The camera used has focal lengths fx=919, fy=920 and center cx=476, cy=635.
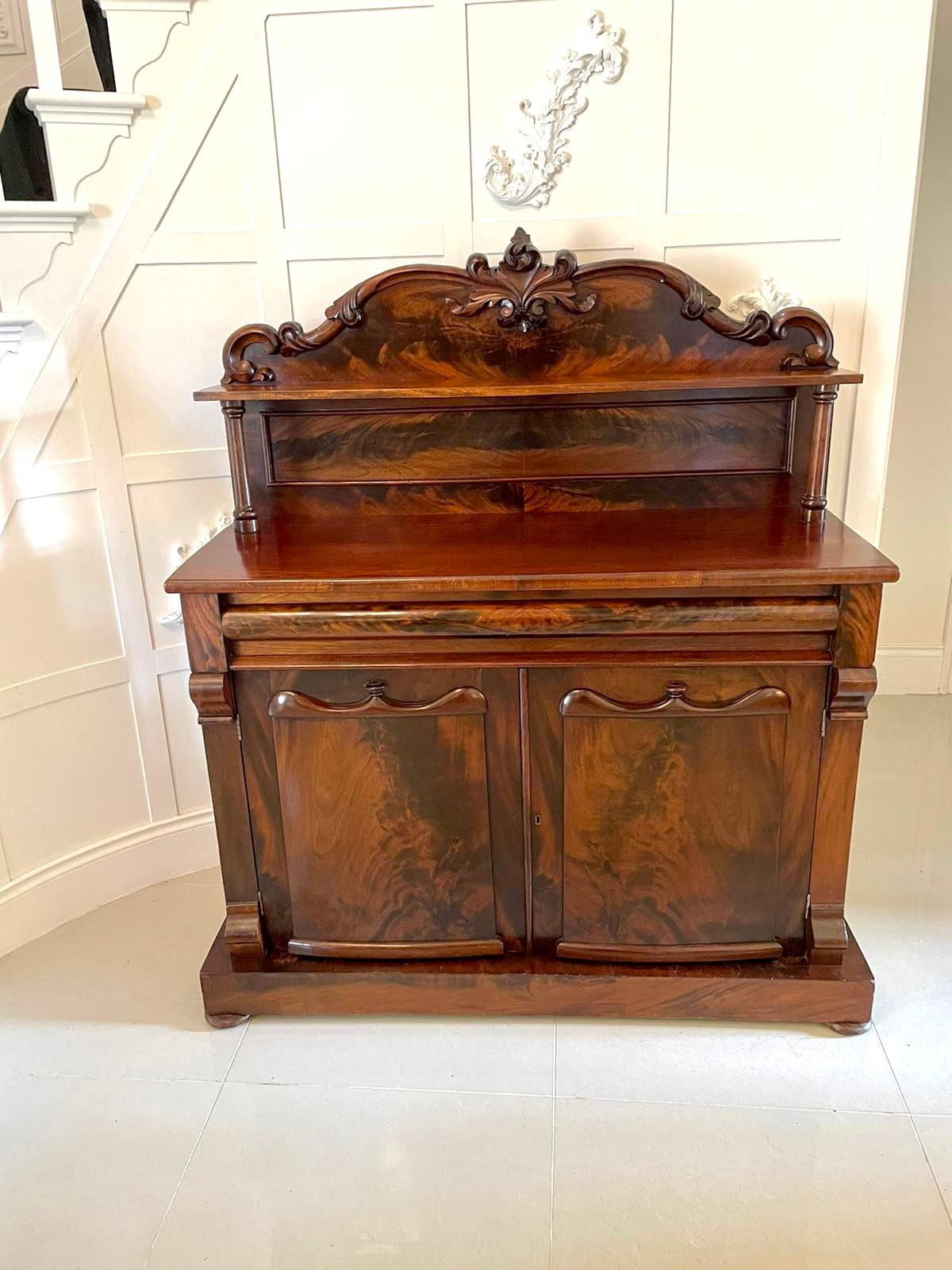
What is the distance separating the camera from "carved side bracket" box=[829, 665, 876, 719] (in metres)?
1.67

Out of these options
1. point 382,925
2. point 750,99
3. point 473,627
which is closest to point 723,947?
point 382,925

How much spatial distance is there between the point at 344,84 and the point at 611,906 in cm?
180

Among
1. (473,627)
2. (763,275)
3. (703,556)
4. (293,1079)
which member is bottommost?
(293,1079)

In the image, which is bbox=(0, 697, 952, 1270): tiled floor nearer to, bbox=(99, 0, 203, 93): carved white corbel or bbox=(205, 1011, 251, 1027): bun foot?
bbox=(205, 1011, 251, 1027): bun foot

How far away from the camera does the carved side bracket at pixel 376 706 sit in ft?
5.65

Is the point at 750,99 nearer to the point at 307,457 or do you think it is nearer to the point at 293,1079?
the point at 307,457

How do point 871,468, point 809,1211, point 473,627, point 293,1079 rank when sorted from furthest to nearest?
point 871,468
point 293,1079
point 473,627
point 809,1211

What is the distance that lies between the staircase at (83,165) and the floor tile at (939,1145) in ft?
7.46

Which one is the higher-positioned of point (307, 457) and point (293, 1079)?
point (307, 457)

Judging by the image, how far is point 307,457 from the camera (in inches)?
81.4

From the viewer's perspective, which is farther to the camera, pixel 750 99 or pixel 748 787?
pixel 750 99

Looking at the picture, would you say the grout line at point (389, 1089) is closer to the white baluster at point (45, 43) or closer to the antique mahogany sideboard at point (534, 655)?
the antique mahogany sideboard at point (534, 655)

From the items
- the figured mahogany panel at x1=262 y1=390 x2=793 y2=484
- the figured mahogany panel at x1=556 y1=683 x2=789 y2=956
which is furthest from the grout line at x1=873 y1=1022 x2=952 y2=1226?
the figured mahogany panel at x1=262 y1=390 x2=793 y2=484

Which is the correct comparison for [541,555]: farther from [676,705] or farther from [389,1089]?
[389,1089]
